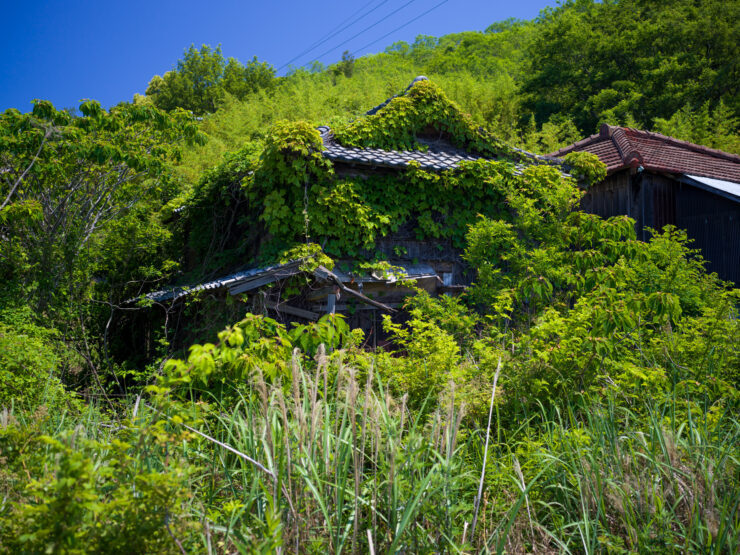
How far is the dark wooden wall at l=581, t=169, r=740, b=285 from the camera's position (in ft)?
37.2

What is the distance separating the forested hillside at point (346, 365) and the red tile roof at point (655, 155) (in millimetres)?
3754

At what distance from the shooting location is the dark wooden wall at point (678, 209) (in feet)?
37.2

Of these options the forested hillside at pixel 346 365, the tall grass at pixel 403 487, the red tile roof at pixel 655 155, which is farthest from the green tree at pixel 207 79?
the tall grass at pixel 403 487

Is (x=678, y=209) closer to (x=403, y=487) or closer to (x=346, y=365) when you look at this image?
(x=346, y=365)

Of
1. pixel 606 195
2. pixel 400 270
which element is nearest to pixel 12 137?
pixel 400 270

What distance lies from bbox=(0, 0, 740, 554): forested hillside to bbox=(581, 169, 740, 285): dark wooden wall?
9.53 feet

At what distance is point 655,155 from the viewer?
13586mm

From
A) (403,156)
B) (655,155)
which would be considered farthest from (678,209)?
(403,156)

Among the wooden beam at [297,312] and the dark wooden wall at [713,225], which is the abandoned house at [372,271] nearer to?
the wooden beam at [297,312]

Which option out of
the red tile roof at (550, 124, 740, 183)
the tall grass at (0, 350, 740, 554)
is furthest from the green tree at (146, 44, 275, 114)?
the tall grass at (0, 350, 740, 554)

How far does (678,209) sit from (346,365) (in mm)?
12899

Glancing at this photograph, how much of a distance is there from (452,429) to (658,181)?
13191 mm

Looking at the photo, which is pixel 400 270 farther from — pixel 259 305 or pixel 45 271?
pixel 45 271

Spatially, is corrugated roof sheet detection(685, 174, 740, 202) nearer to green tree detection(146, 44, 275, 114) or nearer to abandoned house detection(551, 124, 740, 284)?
abandoned house detection(551, 124, 740, 284)
